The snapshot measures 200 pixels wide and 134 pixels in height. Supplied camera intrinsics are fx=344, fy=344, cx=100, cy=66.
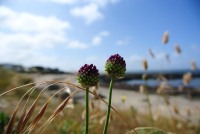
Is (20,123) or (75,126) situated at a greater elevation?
(20,123)

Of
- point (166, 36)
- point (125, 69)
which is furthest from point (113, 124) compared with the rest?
point (125, 69)

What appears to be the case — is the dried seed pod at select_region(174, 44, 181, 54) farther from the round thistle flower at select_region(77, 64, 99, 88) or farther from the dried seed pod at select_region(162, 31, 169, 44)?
the round thistle flower at select_region(77, 64, 99, 88)

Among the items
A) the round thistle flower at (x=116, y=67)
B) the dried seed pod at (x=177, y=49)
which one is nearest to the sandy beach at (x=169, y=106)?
the dried seed pod at (x=177, y=49)

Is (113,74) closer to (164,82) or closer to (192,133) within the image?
(164,82)

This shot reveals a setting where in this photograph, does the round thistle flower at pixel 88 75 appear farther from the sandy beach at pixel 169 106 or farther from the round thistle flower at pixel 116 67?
the sandy beach at pixel 169 106

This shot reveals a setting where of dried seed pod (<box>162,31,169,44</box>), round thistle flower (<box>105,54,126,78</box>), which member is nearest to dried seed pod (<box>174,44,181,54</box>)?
dried seed pod (<box>162,31,169,44</box>)

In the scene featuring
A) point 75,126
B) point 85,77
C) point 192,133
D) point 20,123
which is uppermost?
point 85,77

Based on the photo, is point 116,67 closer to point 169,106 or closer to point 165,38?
point 165,38

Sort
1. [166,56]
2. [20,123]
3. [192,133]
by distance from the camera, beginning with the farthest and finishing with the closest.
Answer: [192,133] → [166,56] → [20,123]
